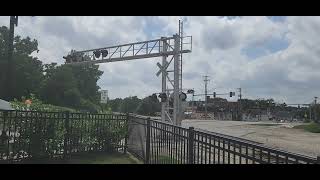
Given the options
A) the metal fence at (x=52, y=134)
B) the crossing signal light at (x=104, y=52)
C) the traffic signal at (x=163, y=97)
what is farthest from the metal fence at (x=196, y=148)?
the crossing signal light at (x=104, y=52)

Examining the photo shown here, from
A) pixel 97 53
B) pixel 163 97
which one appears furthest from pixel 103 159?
pixel 97 53

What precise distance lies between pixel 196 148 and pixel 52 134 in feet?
16.1

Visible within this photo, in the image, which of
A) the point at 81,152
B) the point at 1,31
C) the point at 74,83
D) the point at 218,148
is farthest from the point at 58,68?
the point at 218,148

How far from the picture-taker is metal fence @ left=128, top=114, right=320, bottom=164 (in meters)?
4.86

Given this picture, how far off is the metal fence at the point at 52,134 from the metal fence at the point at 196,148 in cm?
98

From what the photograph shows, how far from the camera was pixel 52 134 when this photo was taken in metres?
11.0

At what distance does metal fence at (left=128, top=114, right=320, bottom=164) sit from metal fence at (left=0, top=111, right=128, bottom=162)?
38.6 inches

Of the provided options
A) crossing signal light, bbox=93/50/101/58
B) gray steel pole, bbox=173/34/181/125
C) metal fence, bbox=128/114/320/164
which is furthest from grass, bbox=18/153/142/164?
crossing signal light, bbox=93/50/101/58

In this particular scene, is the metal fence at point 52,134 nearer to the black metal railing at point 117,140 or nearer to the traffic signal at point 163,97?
the black metal railing at point 117,140

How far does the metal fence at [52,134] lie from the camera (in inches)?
411

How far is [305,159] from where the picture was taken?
4254 millimetres

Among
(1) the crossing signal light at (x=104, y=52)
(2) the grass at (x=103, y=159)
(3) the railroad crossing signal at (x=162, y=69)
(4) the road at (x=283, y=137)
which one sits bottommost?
(4) the road at (x=283, y=137)
